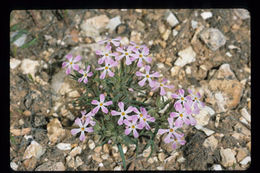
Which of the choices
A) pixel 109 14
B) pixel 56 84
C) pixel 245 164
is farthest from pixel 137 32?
pixel 245 164

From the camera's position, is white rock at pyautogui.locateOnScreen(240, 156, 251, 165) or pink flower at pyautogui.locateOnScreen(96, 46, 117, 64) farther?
white rock at pyautogui.locateOnScreen(240, 156, 251, 165)

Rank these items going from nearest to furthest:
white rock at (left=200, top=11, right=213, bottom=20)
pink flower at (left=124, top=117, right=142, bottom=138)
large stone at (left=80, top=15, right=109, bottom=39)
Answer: pink flower at (left=124, top=117, right=142, bottom=138), large stone at (left=80, top=15, right=109, bottom=39), white rock at (left=200, top=11, right=213, bottom=20)

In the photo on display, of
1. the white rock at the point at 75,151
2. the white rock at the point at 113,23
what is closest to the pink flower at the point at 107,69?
the white rock at the point at 75,151

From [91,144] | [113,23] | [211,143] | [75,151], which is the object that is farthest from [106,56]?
[211,143]

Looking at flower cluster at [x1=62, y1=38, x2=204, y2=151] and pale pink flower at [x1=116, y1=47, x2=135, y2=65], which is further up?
pale pink flower at [x1=116, y1=47, x2=135, y2=65]

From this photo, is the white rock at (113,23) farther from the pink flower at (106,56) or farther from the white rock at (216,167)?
the white rock at (216,167)

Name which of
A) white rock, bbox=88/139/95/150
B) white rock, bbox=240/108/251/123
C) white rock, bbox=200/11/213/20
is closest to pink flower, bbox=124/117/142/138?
white rock, bbox=88/139/95/150

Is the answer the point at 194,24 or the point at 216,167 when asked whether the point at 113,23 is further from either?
the point at 216,167

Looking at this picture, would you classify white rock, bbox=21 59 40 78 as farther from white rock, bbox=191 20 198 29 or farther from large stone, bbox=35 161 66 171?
white rock, bbox=191 20 198 29
